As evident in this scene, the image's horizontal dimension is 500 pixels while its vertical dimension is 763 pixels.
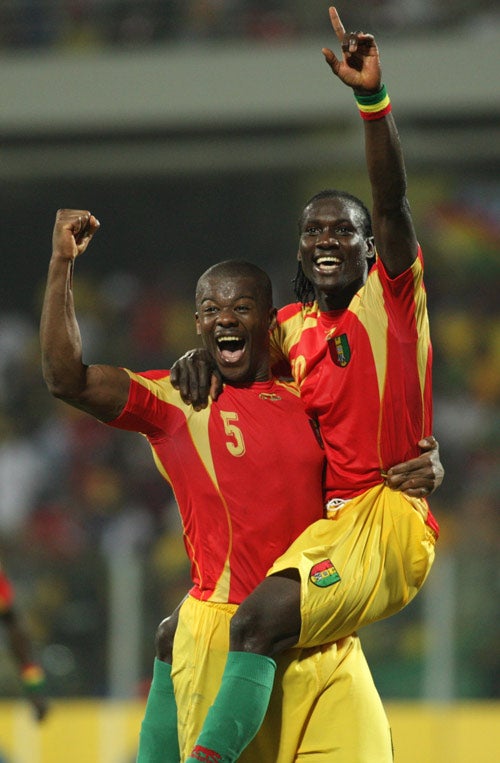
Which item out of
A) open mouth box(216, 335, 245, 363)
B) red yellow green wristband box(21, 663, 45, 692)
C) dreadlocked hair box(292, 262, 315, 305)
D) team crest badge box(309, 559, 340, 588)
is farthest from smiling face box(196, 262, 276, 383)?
red yellow green wristband box(21, 663, 45, 692)

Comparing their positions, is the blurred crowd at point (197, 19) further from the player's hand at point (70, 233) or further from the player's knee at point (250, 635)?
the player's knee at point (250, 635)

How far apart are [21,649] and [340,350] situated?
11.4 ft

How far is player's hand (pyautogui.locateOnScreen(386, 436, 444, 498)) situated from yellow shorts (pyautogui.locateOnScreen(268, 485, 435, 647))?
0.09ft

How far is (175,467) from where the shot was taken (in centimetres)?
420

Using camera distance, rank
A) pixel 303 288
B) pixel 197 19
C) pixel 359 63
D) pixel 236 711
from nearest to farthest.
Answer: pixel 236 711
pixel 359 63
pixel 303 288
pixel 197 19

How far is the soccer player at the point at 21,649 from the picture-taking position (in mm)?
6863

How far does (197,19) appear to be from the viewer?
1293 cm

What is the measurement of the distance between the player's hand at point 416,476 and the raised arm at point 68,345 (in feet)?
2.72

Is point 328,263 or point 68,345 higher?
point 328,263

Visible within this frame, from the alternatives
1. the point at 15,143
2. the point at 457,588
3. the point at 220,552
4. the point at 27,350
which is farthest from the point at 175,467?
the point at 15,143

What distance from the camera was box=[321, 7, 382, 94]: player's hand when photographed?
3.83 m

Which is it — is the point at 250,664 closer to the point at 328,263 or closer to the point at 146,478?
the point at 328,263

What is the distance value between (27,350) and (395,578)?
8.94m

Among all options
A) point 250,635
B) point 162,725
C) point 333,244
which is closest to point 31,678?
point 162,725
